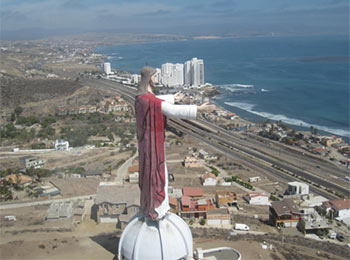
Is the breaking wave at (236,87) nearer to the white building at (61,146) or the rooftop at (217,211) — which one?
the white building at (61,146)

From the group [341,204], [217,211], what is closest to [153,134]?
[217,211]

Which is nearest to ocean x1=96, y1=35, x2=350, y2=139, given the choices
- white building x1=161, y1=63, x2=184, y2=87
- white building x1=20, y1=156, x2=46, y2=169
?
white building x1=161, y1=63, x2=184, y2=87

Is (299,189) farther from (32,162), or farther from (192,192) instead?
(32,162)

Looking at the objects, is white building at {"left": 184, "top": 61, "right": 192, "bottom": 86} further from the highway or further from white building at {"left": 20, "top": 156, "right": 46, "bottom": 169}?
white building at {"left": 20, "top": 156, "right": 46, "bottom": 169}

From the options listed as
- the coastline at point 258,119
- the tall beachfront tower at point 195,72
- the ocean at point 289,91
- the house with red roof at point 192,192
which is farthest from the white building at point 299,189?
the tall beachfront tower at point 195,72

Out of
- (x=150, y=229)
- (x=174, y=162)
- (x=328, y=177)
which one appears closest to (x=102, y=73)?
(x=174, y=162)

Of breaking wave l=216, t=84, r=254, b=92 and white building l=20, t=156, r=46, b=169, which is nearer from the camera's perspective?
white building l=20, t=156, r=46, b=169
